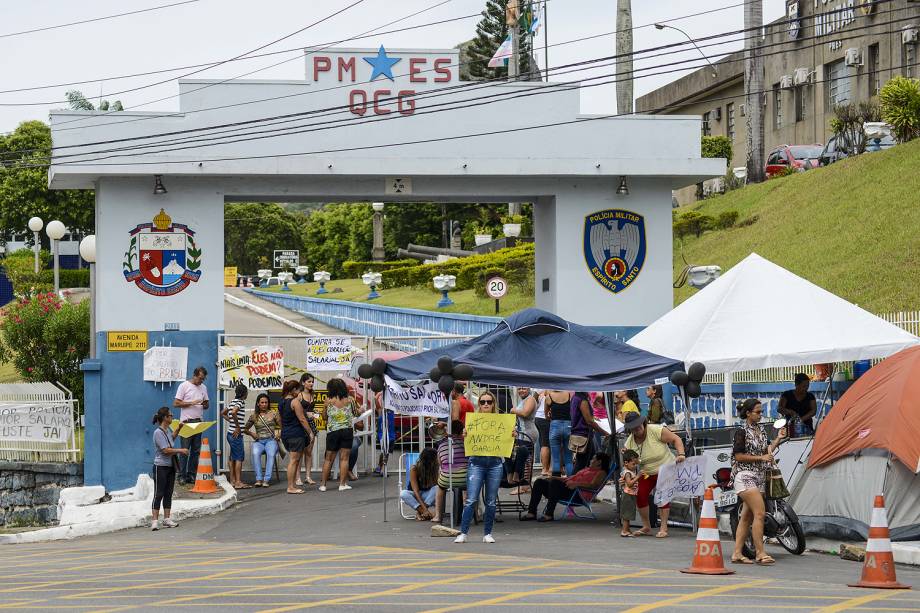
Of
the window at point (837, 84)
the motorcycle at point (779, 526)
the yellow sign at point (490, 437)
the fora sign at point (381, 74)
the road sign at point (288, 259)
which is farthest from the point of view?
the road sign at point (288, 259)

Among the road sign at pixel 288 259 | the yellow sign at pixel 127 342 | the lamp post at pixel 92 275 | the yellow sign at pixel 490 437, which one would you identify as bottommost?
the yellow sign at pixel 490 437

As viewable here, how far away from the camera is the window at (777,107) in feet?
189

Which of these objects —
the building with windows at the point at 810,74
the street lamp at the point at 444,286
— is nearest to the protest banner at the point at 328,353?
the street lamp at the point at 444,286

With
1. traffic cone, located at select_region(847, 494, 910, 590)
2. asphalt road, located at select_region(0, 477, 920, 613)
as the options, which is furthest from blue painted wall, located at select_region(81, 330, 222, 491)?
traffic cone, located at select_region(847, 494, 910, 590)

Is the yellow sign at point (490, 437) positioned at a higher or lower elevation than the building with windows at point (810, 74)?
lower

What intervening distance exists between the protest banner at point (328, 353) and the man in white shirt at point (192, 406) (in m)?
1.74

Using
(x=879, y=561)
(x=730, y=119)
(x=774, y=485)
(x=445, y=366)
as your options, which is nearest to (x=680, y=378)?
(x=774, y=485)

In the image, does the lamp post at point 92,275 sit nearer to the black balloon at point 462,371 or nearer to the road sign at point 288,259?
the black balloon at point 462,371

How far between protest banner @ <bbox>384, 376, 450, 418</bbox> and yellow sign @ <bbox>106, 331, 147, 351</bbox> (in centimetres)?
660

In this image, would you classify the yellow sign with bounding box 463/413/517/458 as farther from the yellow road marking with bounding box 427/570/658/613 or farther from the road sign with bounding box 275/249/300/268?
the road sign with bounding box 275/249/300/268

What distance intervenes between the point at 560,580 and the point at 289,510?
24.2 ft

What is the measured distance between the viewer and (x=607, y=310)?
22.3 metres

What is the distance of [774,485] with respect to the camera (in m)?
13.0

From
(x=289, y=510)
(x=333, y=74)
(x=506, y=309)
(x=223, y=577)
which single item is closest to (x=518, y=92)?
(x=333, y=74)
